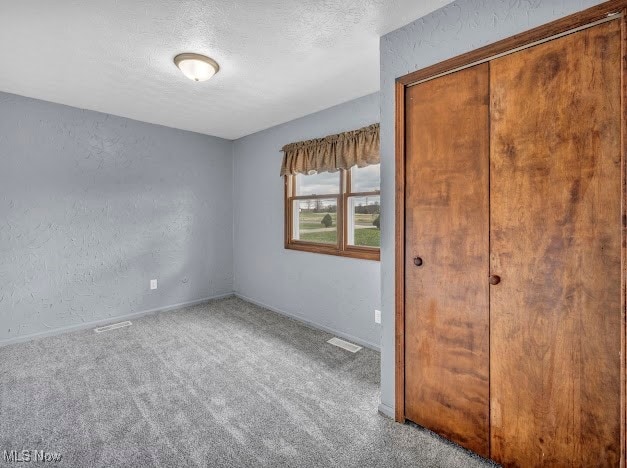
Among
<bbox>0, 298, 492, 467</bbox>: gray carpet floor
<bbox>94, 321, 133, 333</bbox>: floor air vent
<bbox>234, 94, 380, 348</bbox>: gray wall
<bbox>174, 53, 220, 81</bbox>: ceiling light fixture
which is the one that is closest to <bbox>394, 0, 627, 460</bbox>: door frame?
→ <bbox>0, 298, 492, 467</bbox>: gray carpet floor

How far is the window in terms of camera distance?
301 cm

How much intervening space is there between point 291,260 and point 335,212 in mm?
867

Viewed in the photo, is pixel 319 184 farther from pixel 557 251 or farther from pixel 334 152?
pixel 557 251

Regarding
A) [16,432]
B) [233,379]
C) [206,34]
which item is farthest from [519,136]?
[16,432]

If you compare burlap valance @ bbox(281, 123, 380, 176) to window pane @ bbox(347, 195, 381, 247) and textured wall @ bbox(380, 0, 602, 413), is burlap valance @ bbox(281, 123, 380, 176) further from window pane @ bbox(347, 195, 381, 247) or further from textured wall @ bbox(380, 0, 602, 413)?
textured wall @ bbox(380, 0, 602, 413)

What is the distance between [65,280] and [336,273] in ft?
9.35

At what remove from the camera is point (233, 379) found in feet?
7.59

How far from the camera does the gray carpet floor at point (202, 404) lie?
1600 millimetres

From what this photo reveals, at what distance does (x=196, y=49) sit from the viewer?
2.07 m

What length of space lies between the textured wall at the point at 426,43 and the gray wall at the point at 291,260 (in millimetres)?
928

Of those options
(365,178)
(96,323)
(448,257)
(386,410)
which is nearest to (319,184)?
(365,178)

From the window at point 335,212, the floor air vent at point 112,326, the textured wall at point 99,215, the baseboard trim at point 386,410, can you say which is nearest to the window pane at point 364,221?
the window at point 335,212

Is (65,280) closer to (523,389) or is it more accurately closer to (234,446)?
(234,446)

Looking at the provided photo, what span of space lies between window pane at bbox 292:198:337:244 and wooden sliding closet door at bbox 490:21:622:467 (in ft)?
6.38
